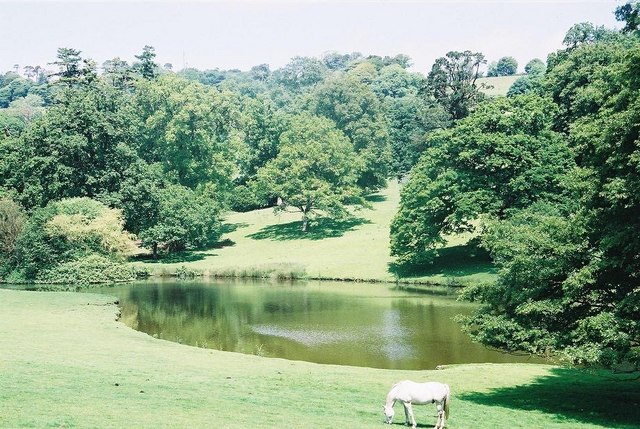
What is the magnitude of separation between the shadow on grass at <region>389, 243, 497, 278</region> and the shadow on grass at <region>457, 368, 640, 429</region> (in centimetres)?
3508

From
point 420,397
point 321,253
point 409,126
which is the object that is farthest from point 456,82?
point 420,397

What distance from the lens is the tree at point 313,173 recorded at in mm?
84688

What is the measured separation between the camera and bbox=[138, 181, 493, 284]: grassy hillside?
208 ft

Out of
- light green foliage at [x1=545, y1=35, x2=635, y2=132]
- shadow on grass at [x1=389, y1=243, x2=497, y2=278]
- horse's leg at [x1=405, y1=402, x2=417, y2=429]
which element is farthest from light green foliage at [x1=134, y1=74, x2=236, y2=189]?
horse's leg at [x1=405, y1=402, x2=417, y2=429]

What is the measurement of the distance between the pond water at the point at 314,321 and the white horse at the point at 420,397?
14.2m

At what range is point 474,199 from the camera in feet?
191

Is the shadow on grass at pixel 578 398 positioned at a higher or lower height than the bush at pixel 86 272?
lower

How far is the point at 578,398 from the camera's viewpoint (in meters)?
21.0

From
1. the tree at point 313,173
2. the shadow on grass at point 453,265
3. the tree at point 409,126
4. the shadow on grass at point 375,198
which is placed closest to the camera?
the shadow on grass at point 453,265

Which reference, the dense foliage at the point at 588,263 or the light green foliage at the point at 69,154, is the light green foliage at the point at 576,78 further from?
the light green foliage at the point at 69,154

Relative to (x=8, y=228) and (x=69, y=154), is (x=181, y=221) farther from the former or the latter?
(x=8, y=228)

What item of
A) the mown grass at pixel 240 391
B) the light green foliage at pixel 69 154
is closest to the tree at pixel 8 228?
the light green foliage at pixel 69 154

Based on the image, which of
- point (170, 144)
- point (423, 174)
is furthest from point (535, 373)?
point (170, 144)

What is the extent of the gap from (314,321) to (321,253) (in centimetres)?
3304
